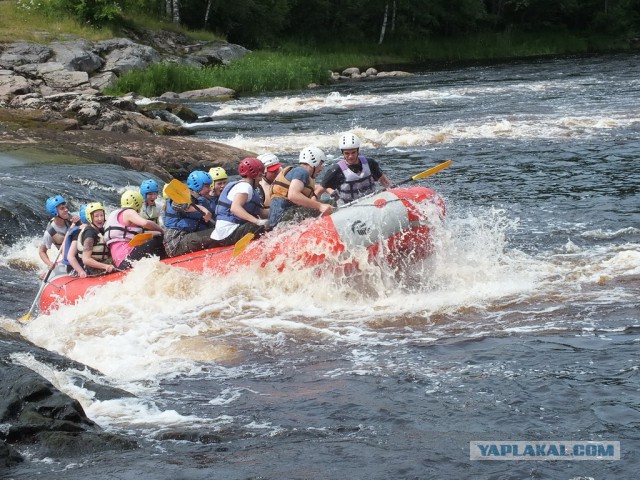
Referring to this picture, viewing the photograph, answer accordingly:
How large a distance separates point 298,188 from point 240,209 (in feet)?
2.39

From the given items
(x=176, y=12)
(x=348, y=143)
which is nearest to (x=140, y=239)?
(x=348, y=143)

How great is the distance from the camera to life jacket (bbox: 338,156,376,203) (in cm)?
1138

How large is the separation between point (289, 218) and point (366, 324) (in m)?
1.87

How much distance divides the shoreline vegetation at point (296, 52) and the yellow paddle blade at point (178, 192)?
23378 mm

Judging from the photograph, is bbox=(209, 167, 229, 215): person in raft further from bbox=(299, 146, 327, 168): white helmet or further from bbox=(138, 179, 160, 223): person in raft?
bbox=(299, 146, 327, 168): white helmet

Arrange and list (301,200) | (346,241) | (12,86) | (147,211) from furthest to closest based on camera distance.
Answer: (12,86) < (147,211) < (301,200) < (346,241)

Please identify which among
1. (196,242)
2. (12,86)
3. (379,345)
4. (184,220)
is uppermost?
(12,86)

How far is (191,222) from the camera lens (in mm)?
11258

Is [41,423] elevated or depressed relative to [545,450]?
elevated

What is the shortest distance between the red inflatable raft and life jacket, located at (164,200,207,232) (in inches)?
20.1

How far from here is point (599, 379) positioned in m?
7.43

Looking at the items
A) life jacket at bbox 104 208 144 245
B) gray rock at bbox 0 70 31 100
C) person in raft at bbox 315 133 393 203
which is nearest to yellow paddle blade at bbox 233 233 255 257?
person in raft at bbox 315 133 393 203

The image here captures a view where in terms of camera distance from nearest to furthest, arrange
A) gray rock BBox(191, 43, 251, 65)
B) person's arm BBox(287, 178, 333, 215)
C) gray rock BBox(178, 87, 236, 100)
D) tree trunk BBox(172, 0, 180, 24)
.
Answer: person's arm BBox(287, 178, 333, 215) < gray rock BBox(178, 87, 236, 100) < gray rock BBox(191, 43, 251, 65) < tree trunk BBox(172, 0, 180, 24)

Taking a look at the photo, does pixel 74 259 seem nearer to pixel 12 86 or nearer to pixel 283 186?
pixel 283 186
